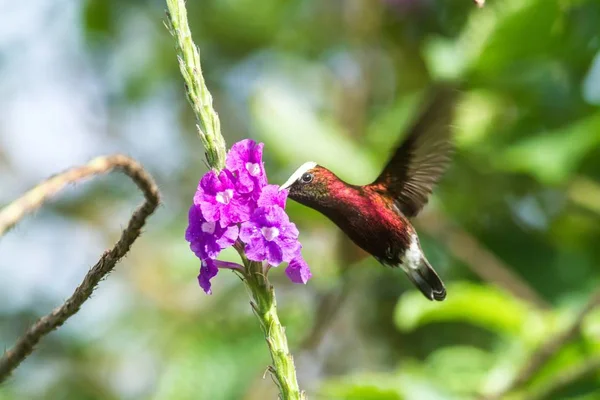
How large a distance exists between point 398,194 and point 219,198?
81 cm

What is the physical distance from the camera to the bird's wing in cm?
163

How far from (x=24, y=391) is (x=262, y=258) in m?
3.99

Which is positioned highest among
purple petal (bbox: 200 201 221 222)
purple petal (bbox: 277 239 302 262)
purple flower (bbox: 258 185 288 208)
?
purple flower (bbox: 258 185 288 208)

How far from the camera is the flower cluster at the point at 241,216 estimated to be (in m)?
1.10

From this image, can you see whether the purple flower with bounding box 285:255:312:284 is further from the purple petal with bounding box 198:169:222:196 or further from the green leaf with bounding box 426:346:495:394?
the green leaf with bounding box 426:346:495:394

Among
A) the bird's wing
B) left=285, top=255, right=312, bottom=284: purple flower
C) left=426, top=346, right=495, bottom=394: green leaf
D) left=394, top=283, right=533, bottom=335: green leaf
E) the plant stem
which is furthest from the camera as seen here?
left=426, top=346, right=495, bottom=394: green leaf

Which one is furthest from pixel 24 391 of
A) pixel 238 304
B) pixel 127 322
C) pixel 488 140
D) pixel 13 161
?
pixel 488 140

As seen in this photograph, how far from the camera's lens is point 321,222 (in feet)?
9.60

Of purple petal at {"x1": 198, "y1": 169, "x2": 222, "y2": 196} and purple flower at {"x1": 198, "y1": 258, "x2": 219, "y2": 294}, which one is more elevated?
purple petal at {"x1": 198, "y1": 169, "x2": 222, "y2": 196}

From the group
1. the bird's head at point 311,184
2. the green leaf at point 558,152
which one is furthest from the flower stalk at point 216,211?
the green leaf at point 558,152

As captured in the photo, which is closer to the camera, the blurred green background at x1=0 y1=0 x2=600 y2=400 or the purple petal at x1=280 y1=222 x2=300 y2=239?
the purple petal at x1=280 y1=222 x2=300 y2=239

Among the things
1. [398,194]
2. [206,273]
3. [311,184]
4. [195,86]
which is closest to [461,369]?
[398,194]

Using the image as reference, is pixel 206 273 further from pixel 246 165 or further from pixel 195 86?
pixel 195 86

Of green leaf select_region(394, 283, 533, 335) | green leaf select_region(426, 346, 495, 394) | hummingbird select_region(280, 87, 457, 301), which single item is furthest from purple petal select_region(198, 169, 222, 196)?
green leaf select_region(426, 346, 495, 394)
